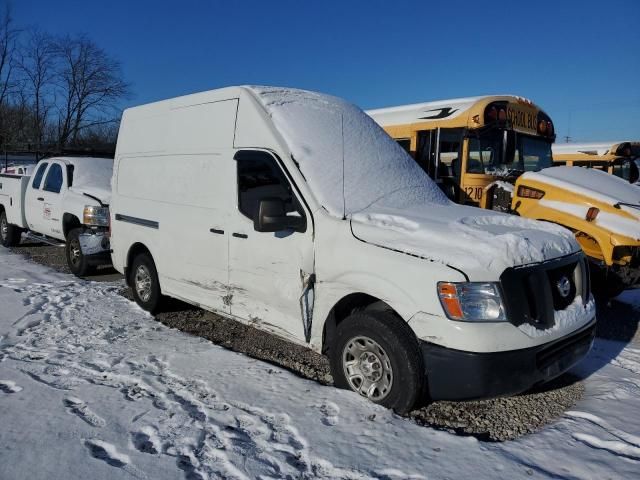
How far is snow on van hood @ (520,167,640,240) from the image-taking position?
571cm

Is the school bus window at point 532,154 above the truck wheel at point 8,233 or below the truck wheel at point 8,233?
above

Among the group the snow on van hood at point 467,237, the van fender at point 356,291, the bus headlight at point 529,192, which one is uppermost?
the bus headlight at point 529,192

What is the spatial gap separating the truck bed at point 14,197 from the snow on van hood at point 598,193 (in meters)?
9.22

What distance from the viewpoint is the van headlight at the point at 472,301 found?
3033 mm

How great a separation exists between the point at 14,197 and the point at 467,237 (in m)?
9.92

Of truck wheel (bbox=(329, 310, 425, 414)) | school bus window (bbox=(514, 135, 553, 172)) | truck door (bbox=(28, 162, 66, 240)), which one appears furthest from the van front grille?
truck door (bbox=(28, 162, 66, 240))

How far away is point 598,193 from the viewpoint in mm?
6047

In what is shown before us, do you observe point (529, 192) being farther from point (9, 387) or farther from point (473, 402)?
point (9, 387)

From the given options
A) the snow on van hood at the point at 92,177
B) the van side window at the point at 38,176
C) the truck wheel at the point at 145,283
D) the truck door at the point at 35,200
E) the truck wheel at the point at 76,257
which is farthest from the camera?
the van side window at the point at 38,176

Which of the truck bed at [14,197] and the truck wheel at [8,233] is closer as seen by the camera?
the truck bed at [14,197]

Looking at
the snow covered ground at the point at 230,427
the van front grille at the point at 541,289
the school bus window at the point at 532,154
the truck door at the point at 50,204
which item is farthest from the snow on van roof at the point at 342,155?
the truck door at the point at 50,204

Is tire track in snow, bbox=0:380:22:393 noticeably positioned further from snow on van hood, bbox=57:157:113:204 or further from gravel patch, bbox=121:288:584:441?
snow on van hood, bbox=57:157:113:204

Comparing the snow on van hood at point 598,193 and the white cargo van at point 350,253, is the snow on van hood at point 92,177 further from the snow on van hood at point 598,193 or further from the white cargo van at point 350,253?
the snow on van hood at point 598,193

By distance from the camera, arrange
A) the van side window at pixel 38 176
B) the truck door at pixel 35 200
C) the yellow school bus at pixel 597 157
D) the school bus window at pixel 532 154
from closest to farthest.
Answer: the school bus window at pixel 532 154 < the truck door at pixel 35 200 < the van side window at pixel 38 176 < the yellow school bus at pixel 597 157
